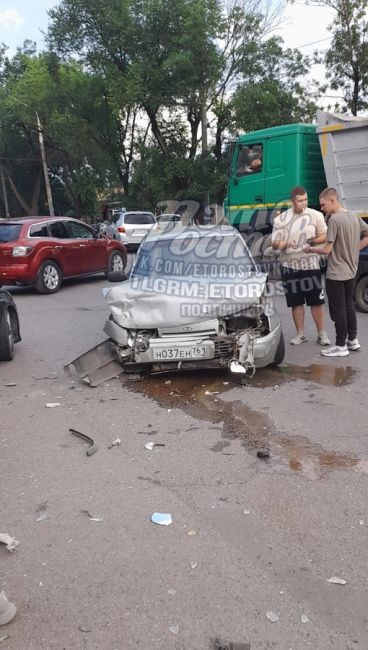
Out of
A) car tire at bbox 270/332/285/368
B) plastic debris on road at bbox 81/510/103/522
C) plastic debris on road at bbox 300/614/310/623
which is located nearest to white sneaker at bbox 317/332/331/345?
car tire at bbox 270/332/285/368

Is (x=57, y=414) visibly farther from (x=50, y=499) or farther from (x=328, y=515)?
(x=328, y=515)

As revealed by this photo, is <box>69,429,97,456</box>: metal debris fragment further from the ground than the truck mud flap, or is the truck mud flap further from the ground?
the truck mud flap

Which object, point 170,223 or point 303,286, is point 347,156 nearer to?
point 170,223

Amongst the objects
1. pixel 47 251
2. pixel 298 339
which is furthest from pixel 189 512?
pixel 47 251

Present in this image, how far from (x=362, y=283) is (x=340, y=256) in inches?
101

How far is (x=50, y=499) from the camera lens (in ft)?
10.6

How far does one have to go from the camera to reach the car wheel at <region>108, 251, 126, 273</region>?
13.2 metres

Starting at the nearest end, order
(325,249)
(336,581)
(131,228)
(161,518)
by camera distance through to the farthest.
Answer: (336,581)
(161,518)
(325,249)
(131,228)

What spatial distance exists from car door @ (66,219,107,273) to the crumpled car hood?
22.9ft

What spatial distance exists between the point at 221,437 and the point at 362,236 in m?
3.33

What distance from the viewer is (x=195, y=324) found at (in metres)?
A: 4.89

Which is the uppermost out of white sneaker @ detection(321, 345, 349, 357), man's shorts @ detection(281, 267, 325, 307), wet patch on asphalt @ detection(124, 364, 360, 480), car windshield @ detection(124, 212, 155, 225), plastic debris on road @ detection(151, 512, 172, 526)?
car windshield @ detection(124, 212, 155, 225)

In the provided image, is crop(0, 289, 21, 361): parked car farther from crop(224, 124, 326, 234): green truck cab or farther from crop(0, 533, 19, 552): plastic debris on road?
crop(224, 124, 326, 234): green truck cab

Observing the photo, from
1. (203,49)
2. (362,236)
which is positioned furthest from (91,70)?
(362,236)
